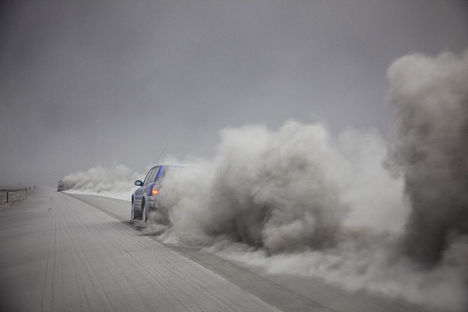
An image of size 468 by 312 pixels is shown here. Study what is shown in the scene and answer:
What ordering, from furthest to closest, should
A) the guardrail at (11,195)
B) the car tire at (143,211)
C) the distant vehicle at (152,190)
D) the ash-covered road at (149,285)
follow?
the guardrail at (11,195) < the car tire at (143,211) < the distant vehicle at (152,190) < the ash-covered road at (149,285)

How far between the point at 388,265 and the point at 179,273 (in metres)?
3.11

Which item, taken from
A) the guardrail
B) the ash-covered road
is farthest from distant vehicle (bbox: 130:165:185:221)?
the guardrail

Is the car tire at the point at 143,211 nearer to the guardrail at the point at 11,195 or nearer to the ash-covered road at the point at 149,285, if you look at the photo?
the ash-covered road at the point at 149,285

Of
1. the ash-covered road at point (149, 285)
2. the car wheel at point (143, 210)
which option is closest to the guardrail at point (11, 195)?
the car wheel at point (143, 210)

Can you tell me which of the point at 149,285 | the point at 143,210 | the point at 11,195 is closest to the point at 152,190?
the point at 143,210

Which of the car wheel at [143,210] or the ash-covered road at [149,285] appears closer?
the ash-covered road at [149,285]

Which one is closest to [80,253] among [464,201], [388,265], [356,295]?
[356,295]

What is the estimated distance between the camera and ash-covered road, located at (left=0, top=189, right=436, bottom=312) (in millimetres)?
3355

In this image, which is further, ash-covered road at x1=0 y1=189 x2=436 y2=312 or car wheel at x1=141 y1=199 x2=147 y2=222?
car wheel at x1=141 y1=199 x2=147 y2=222

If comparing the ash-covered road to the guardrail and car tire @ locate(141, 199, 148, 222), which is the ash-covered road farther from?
the guardrail

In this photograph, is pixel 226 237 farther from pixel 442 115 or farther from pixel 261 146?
pixel 442 115

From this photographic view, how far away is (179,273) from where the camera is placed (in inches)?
181

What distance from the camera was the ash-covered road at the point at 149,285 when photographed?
3.36 meters

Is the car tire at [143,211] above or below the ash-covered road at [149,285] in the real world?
above
